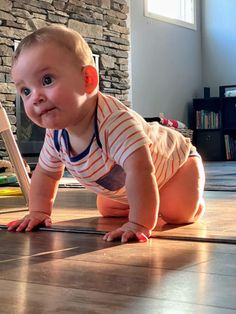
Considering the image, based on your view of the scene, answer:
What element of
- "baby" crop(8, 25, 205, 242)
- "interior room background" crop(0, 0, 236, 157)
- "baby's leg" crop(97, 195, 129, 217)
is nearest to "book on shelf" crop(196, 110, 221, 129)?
"interior room background" crop(0, 0, 236, 157)

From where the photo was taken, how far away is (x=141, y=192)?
1225mm

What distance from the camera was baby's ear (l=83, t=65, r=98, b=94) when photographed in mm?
1255

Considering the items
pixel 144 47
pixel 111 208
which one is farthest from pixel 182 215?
pixel 144 47

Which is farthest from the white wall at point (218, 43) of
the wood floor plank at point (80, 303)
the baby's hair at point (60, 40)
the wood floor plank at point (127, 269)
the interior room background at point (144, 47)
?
the wood floor plank at point (80, 303)

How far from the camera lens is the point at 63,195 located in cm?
238

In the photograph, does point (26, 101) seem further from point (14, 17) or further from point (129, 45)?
point (129, 45)

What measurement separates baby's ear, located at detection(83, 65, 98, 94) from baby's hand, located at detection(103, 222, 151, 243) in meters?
0.29

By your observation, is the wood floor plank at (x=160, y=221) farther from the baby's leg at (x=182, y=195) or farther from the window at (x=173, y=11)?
the window at (x=173, y=11)

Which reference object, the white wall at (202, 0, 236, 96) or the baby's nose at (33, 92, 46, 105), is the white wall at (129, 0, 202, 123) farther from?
the baby's nose at (33, 92, 46, 105)

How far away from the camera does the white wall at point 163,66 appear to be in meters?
5.76

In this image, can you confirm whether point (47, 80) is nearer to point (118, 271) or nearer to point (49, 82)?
point (49, 82)

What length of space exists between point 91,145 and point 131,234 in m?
0.22

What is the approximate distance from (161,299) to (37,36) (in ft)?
2.23

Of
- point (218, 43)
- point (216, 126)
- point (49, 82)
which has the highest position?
point (218, 43)
